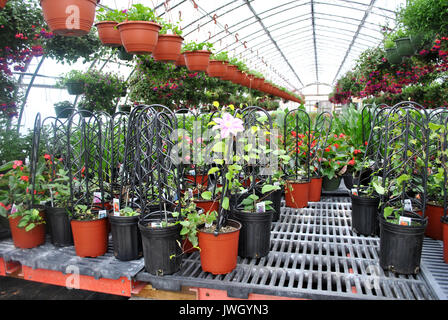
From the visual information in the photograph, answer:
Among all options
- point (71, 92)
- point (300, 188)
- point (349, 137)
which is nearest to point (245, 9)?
point (71, 92)

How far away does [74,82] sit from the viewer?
5898mm

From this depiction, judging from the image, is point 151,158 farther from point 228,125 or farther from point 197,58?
point 197,58

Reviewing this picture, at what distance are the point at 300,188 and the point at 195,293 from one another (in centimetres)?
174

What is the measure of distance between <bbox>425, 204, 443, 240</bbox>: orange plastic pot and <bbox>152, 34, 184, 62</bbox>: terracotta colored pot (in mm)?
2800

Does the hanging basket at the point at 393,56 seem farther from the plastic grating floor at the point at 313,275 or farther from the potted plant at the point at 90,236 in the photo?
the potted plant at the point at 90,236

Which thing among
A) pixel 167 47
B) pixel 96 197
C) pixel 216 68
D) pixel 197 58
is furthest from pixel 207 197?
pixel 216 68

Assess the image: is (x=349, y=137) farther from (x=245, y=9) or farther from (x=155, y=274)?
(x=245, y=9)

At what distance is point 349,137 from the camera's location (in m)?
4.11

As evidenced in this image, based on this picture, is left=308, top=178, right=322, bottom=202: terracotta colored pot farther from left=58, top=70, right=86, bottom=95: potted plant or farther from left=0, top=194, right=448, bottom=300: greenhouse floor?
left=58, top=70, right=86, bottom=95: potted plant

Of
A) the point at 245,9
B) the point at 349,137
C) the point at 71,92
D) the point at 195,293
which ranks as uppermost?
the point at 245,9

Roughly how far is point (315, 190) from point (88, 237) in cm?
233

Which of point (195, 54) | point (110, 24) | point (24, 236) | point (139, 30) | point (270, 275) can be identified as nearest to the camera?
point (270, 275)

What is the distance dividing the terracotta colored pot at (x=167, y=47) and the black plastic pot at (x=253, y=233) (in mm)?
2138

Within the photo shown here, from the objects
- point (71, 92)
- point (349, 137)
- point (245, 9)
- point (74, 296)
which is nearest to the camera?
point (74, 296)
